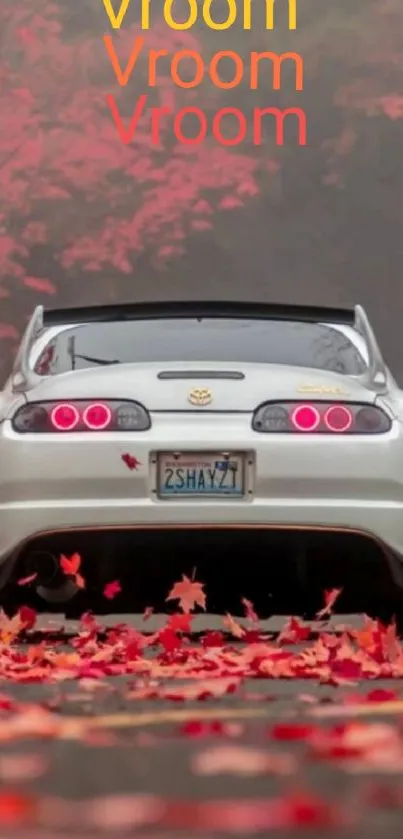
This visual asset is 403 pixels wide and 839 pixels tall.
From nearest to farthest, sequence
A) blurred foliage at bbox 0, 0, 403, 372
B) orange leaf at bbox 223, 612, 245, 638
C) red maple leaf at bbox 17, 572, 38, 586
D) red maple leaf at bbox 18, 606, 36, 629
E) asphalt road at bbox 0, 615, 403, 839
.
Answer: asphalt road at bbox 0, 615, 403, 839, red maple leaf at bbox 17, 572, 38, 586, orange leaf at bbox 223, 612, 245, 638, red maple leaf at bbox 18, 606, 36, 629, blurred foliage at bbox 0, 0, 403, 372

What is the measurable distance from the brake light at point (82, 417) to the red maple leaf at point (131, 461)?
0.40 ft

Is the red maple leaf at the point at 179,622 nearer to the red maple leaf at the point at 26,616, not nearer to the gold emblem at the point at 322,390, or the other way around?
the red maple leaf at the point at 26,616

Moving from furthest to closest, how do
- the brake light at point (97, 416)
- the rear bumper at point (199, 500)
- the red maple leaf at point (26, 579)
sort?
the red maple leaf at point (26, 579), the brake light at point (97, 416), the rear bumper at point (199, 500)

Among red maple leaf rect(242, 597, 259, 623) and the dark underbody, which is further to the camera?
red maple leaf rect(242, 597, 259, 623)

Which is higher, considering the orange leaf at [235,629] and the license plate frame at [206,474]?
the license plate frame at [206,474]

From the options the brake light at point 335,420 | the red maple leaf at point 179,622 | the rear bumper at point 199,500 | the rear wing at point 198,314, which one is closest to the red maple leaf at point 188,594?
the red maple leaf at point 179,622

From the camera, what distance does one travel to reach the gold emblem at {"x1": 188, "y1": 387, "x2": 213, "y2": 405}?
6.90 m

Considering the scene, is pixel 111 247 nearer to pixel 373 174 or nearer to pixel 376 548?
pixel 373 174

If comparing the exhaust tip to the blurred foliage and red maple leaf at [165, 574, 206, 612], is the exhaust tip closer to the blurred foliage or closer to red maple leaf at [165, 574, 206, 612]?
red maple leaf at [165, 574, 206, 612]

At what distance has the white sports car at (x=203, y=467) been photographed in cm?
683

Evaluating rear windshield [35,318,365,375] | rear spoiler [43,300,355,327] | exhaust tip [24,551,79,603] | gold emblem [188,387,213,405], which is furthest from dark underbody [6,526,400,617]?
rear spoiler [43,300,355,327]

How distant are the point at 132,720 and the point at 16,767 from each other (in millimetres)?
800

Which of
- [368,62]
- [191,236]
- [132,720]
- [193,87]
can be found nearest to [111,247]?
[191,236]

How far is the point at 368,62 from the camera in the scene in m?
20.2
